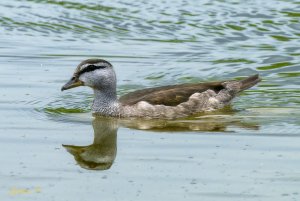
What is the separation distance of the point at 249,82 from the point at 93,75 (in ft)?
9.90

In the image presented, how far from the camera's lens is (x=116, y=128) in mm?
17141

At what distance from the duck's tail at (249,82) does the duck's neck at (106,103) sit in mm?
2465

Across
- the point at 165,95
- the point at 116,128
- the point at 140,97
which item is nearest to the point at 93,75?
the point at 140,97

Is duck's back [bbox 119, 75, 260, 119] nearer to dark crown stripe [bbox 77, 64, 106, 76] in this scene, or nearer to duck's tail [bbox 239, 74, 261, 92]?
duck's tail [bbox 239, 74, 261, 92]

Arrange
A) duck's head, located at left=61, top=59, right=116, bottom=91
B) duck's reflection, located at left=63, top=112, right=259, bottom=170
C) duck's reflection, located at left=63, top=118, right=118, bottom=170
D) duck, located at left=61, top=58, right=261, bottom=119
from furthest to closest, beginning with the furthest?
duck, located at left=61, top=58, right=261, bottom=119
duck's head, located at left=61, top=59, right=116, bottom=91
duck's reflection, located at left=63, top=112, right=259, bottom=170
duck's reflection, located at left=63, top=118, right=118, bottom=170

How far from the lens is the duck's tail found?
62.3ft

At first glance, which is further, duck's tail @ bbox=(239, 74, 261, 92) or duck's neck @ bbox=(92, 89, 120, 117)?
duck's tail @ bbox=(239, 74, 261, 92)

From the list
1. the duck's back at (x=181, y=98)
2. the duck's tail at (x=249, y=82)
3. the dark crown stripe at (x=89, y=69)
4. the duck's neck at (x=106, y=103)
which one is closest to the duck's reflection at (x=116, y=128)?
the duck's neck at (x=106, y=103)

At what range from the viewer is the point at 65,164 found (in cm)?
1420

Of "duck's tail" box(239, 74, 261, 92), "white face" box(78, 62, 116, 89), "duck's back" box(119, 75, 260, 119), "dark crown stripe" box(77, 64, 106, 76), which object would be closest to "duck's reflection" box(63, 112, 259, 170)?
"duck's back" box(119, 75, 260, 119)

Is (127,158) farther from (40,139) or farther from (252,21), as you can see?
(252,21)

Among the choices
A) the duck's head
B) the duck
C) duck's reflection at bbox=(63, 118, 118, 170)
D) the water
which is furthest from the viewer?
the duck

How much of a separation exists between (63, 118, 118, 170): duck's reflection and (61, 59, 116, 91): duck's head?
811 millimetres

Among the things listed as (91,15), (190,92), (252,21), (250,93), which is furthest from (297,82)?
(91,15)
